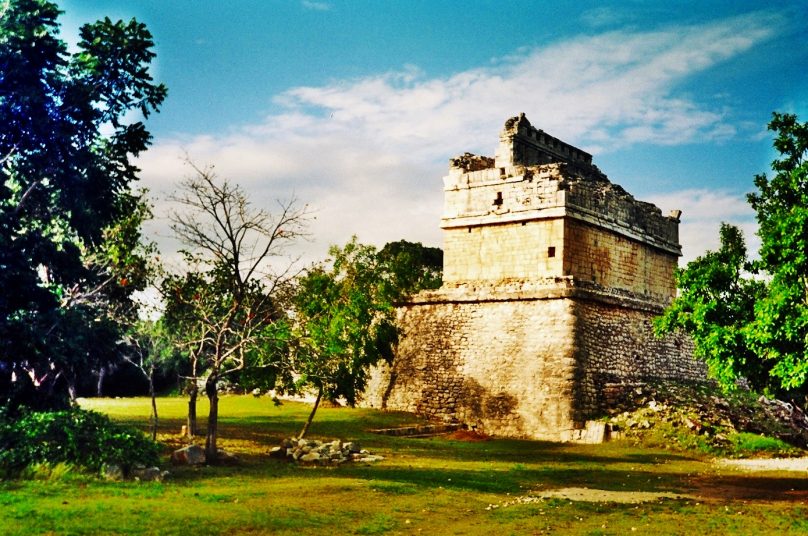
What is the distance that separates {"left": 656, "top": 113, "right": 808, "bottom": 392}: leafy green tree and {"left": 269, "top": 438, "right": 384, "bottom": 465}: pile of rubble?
7862mm

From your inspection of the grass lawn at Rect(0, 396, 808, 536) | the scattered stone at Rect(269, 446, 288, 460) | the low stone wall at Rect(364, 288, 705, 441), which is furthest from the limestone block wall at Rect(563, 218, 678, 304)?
the scattered stone at Rect(269, 446, 288, 460)

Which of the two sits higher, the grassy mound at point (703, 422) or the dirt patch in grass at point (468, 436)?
the grassy mound at point (703, 422)

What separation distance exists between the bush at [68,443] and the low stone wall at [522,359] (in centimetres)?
1605

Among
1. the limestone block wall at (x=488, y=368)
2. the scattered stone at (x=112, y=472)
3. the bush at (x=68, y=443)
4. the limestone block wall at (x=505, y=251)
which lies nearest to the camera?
the bush at (x=68, y=443)

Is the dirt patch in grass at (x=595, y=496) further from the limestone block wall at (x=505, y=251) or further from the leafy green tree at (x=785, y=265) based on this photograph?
the limestone block wall at (x=505, y=251)

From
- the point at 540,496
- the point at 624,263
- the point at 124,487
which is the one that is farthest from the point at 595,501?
the point at 624,263

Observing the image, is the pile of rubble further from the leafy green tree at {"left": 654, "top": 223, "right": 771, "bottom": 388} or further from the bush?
the leafy green tree at {"left": 654, "top": 223, "right": 771, "bottom": 388}

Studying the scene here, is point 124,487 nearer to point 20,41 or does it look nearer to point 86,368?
point 86,368

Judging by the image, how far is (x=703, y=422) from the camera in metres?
27.3

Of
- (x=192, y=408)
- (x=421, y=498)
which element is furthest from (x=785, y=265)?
(x=192, y=408)

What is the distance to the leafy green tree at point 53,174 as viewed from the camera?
57.8 ft

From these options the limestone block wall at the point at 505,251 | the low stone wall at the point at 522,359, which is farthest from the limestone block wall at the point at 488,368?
the limestone block wall at the point at 505,251

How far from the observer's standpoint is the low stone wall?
2922 cm

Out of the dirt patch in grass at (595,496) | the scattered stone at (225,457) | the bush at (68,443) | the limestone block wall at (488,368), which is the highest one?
the limestone block wall at (488,368)
